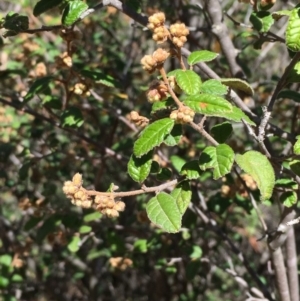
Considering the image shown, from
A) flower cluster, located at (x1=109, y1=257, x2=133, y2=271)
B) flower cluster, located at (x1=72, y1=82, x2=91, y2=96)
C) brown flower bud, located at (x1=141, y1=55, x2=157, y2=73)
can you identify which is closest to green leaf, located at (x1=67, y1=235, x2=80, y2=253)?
flower cluster, located at (x1=109, y1=257, x2=133, y2=271)

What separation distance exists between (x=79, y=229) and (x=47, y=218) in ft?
0.44

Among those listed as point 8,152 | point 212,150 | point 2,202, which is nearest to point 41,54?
point 8,152

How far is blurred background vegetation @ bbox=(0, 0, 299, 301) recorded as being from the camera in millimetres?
2008

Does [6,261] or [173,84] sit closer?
[173,84]

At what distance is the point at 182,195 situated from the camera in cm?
124

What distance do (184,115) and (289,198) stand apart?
46cm

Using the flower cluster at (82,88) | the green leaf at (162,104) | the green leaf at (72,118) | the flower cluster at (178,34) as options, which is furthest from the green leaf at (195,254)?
the flower cluster at (178,34)

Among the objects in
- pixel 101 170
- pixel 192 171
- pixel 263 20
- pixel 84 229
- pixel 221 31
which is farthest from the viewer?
pixel 101 170

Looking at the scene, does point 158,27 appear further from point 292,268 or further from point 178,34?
point 292,268

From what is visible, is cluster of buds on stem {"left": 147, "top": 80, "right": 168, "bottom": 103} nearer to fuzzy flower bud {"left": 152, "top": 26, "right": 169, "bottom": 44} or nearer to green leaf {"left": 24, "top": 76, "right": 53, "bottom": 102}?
fuzzy flower bud {"left": 152, "top": 26, "right": 169, "bottom": 44}

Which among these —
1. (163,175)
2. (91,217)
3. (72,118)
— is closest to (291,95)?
(163,175)

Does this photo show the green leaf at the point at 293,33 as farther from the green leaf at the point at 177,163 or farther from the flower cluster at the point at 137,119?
the green leaf at the point at 177,163

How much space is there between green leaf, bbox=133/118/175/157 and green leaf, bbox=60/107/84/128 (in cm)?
64

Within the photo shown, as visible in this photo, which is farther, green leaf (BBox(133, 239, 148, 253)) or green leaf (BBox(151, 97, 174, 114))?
green leaf (BBox(133, 239, 148, 253))
